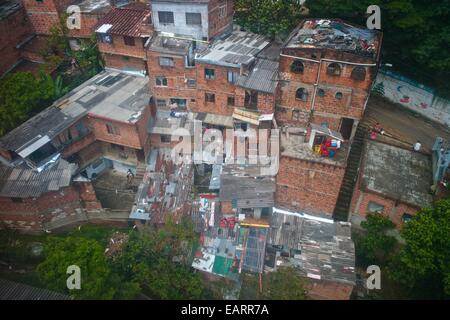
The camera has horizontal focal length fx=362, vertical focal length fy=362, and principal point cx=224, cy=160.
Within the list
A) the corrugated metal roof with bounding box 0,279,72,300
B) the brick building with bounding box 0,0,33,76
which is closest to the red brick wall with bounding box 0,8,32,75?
the brick building with bounding box 0,0,33,76

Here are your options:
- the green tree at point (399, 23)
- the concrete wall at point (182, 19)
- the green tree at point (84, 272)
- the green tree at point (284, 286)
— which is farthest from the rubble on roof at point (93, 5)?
the green tree at point (284, 286)

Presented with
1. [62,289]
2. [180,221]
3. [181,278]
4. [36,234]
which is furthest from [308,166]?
[36,234]

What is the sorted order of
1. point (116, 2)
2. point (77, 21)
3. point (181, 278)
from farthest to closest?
point (116, 2) → point (77, 21) → point (181, 278)

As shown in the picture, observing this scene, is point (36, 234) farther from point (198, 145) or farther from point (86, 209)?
point (198, 145)

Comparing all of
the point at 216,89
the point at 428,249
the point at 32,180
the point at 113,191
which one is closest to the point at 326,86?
the point at 216,89

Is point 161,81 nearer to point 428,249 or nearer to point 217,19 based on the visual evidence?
point 217,19
